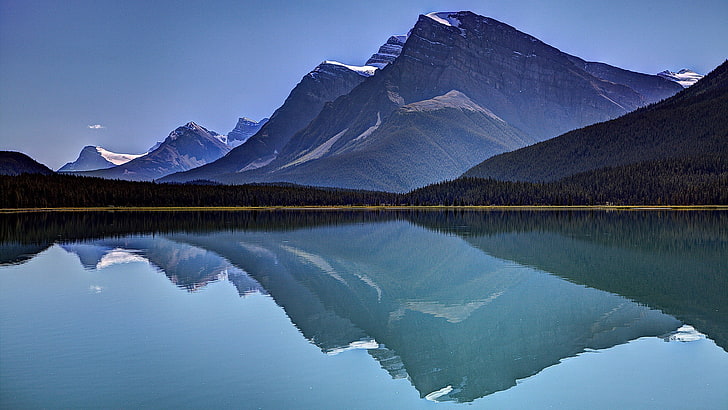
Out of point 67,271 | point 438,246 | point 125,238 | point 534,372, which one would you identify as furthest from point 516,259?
point 125,238

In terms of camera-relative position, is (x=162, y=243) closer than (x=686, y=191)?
Yes

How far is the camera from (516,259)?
46062 millimetres

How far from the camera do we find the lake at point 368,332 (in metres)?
16.7

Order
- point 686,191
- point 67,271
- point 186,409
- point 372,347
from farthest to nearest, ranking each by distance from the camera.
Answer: point 686,191
point 67,271
point 372,347
point 186,409

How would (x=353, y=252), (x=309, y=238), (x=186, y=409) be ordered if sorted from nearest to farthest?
1. (x=186, y=409)
2. (x=353, y=252)
3. (x=309, y=238)

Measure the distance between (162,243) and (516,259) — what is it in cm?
3815

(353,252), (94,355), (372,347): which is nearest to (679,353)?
(372,347)

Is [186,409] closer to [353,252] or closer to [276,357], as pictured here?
[276,357]

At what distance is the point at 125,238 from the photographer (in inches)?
2795

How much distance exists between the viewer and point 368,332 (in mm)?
24250

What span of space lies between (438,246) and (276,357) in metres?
39.3

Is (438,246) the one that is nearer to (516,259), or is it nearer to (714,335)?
(516,259)

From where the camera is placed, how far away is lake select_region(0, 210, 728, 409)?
1666 cm

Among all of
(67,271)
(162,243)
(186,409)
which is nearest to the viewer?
(186,409)
